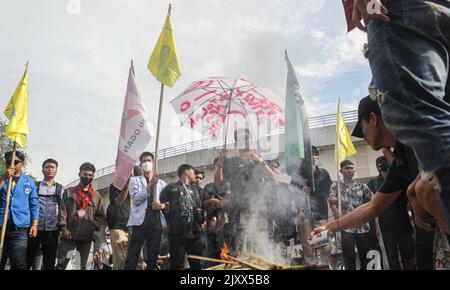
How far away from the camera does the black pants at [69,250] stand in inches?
246

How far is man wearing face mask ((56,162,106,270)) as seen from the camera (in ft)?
20.9

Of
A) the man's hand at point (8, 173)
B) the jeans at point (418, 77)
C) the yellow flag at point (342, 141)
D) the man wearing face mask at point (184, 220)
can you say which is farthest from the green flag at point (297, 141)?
the jeans at point (418, 77)

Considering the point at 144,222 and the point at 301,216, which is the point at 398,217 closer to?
the point at 301,216

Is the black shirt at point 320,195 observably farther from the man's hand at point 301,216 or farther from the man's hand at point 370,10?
the man's hand at point 370,10

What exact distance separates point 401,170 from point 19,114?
6721 millimetres

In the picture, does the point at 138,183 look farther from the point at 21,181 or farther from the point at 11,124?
the point at 11,124

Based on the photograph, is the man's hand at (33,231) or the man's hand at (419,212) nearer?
the man's hand at (419,212)

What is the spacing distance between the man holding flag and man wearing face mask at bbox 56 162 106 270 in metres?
0.47

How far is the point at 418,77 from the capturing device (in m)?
1.21

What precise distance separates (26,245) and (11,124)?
7.34 ft

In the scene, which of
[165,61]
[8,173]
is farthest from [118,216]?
[165,61]

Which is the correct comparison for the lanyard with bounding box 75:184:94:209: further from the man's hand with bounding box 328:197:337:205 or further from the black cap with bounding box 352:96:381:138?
the black cap with bounding box 352:96:381:138

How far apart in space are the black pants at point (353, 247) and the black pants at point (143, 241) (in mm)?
2935
